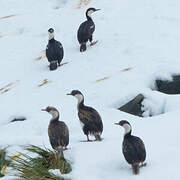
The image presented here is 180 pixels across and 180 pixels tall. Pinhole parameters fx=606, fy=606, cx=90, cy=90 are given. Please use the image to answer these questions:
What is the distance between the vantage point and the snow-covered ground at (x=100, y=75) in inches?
392

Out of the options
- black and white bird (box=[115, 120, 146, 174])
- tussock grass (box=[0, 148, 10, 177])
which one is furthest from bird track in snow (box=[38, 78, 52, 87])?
black and white bird (box=[115, 120, 146, 174])

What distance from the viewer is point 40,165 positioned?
967 centimetres

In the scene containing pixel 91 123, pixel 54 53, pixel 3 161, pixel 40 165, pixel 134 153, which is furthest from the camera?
pixel 54 53

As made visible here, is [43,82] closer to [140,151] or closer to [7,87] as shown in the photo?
[7,87]

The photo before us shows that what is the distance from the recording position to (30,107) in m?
13.1

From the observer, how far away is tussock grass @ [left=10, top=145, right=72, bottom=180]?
9.35 m

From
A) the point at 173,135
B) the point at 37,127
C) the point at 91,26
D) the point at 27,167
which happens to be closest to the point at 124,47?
the point at 91,26

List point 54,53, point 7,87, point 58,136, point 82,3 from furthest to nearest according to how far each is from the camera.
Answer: point 82,3 → point 54,53 → point 7,87 → point 58,136

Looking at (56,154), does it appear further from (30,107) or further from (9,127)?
(30,107)

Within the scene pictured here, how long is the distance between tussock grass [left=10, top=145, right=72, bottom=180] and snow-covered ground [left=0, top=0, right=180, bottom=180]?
25 cm

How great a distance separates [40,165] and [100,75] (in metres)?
4.76

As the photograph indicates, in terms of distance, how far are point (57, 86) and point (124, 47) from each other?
7.50ft

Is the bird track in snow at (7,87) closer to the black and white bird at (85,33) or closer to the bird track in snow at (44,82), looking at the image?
the bird track in snow at (44,82)

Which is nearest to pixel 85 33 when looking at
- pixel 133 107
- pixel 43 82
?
pixel 43 82
